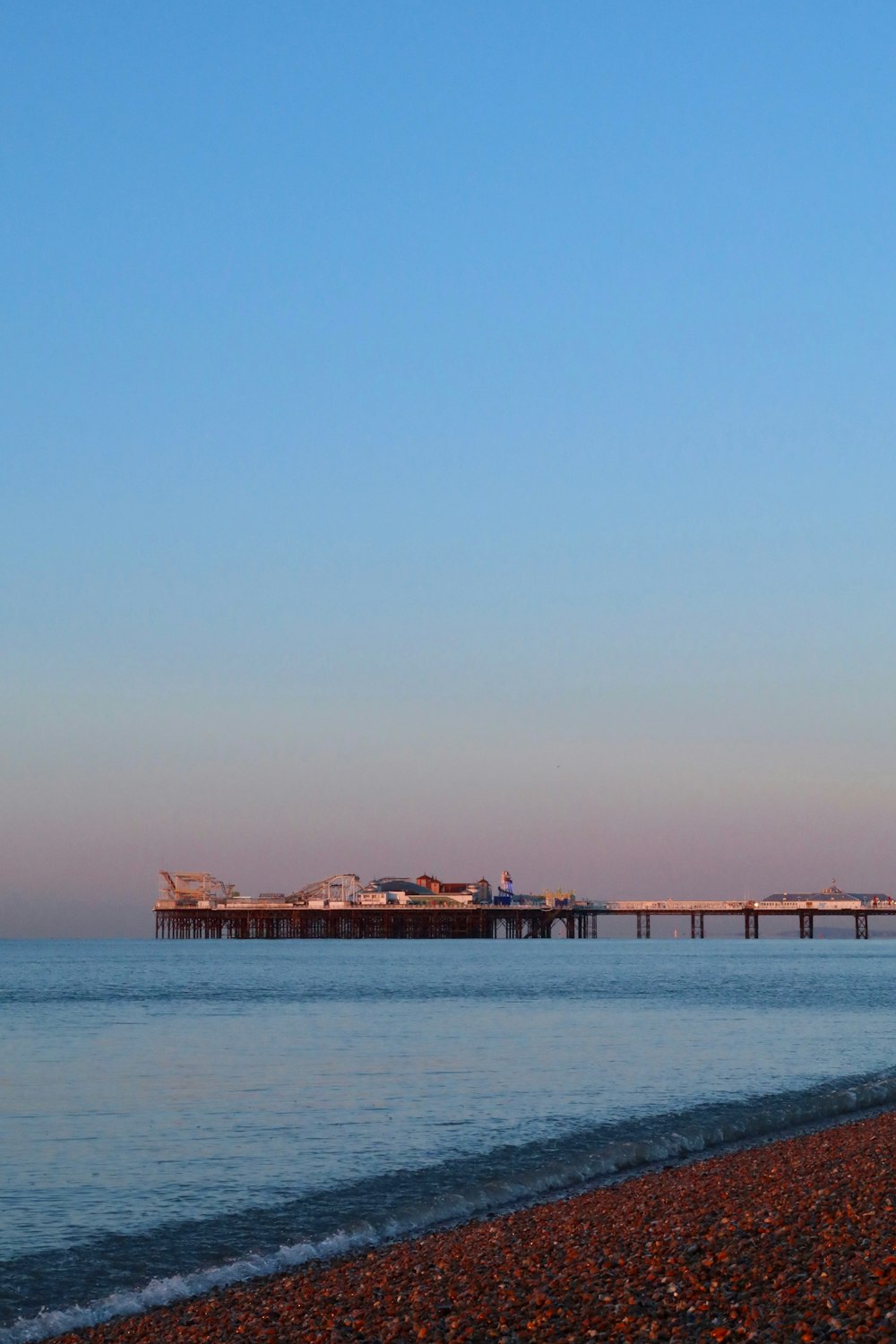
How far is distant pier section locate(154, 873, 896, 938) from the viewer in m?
156

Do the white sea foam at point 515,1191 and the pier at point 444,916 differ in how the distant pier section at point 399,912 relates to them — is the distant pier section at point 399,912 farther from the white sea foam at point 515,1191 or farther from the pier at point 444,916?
the white sea foam at point 515,1191

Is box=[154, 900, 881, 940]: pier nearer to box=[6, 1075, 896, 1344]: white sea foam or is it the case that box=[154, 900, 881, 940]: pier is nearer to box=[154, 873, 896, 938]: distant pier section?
box=[154, 873, 896, 938]: distant pier section

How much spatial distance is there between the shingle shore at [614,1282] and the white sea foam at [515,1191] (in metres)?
0.40

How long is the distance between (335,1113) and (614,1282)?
11526 mm

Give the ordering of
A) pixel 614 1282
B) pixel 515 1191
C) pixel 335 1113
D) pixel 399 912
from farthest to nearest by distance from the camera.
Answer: pixel 399 912 → pixel 335 1113 → pixel 515 1191 → pixel 614 1282

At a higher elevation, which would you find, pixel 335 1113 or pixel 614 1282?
pixel 614 1282

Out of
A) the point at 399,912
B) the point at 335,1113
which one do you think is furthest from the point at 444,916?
the point at 335,1113

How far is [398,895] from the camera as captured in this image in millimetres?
171250

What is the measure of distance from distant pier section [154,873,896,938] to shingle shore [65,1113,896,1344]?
469 ft

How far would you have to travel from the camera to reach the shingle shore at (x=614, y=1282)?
8727 mm

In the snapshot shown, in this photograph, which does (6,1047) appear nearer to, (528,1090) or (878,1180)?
(528,1090)

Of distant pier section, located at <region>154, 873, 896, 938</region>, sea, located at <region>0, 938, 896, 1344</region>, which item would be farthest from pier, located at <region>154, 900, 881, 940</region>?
sea, located at <region>0, 938, 896, 1344</region>

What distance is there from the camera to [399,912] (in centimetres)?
15850

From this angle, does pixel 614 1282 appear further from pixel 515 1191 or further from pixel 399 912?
pixel 399 912
